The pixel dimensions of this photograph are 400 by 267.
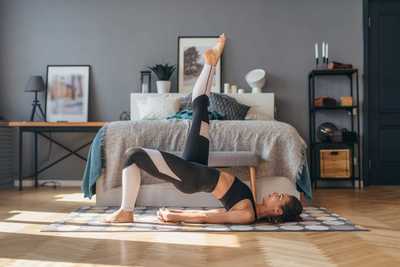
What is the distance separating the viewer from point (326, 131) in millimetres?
5406

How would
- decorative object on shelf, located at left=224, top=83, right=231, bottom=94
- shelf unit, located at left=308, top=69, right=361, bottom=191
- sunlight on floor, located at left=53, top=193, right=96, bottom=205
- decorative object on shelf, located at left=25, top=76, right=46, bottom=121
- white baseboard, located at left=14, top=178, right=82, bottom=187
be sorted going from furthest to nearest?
white baseboard, located at left=14, top=178, right=82, bottom=187
decorative object on shelf, located at left=224, top=83, right=231, bottom=94
decorative object on shelf, located at left=25, top=76, right=46, bottom=121
shelf unit, located at left=308, top=69, right=361, bottom=191
sunlight on floor, located at left=53, top=193, right=96, bottom=205

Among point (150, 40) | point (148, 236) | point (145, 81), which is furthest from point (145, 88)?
point (148, 236)

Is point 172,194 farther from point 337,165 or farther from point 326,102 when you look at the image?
point 326,102

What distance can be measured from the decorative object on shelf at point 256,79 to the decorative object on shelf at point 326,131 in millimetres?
825

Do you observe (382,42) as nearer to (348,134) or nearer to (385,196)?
(348,134)

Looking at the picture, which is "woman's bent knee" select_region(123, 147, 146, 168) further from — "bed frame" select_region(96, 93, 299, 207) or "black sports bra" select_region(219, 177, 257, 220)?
"bed frame" select_region(96, 93, 299, 207)

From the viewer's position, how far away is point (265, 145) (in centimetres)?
375

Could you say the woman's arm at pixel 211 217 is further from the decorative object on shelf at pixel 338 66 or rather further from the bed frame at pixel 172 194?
the decorative object on shelf at pixel 338 66

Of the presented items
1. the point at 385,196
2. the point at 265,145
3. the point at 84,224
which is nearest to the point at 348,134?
the point at 385,196

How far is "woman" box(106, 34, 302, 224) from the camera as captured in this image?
8.83 ft

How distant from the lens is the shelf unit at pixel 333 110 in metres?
5.43

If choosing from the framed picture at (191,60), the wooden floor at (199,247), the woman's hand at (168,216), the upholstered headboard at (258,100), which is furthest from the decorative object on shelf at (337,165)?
the woman's hand at (168,216)

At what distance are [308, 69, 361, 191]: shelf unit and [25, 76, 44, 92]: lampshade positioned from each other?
10.1 feet

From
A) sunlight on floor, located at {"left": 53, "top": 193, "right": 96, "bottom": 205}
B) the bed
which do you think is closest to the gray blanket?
the bed
